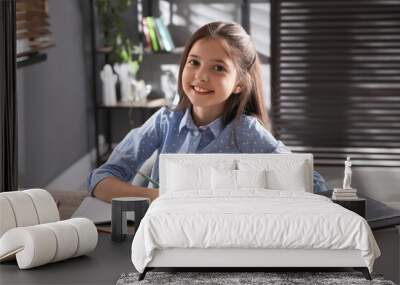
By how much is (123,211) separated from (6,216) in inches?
20.2

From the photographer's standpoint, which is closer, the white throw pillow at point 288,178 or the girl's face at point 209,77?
the white throw pillow at point 288,178

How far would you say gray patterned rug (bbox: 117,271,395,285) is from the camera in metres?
3.31

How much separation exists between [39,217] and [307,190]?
1.23 meters

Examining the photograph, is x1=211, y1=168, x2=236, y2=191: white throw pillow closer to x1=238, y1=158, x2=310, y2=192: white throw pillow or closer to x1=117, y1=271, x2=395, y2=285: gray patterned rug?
x1=238, y1=158, x2=310, y2=192: white throw pillow

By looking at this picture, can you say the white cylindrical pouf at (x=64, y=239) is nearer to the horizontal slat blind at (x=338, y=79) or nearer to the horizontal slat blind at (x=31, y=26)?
the horizontal slat blind at (x=31, y=26)

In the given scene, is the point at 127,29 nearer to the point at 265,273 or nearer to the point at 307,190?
the point at 307,190

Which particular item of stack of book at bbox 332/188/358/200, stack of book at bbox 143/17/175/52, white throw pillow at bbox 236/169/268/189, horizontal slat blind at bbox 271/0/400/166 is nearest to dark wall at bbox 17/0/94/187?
stack of book at bbox 143/17/175/52

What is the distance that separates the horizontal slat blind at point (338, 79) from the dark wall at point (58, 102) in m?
1.58

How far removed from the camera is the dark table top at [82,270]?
3381mm

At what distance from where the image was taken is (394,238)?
397 cm

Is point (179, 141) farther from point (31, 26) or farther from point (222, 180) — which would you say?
point (31, 26)

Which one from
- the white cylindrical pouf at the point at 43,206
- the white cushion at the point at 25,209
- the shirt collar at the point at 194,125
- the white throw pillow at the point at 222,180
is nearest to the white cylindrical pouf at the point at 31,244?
the white cushion at the point at 25,209

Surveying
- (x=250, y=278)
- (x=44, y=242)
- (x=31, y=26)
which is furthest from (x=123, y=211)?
(x=31, y=26)

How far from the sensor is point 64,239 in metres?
3.55
